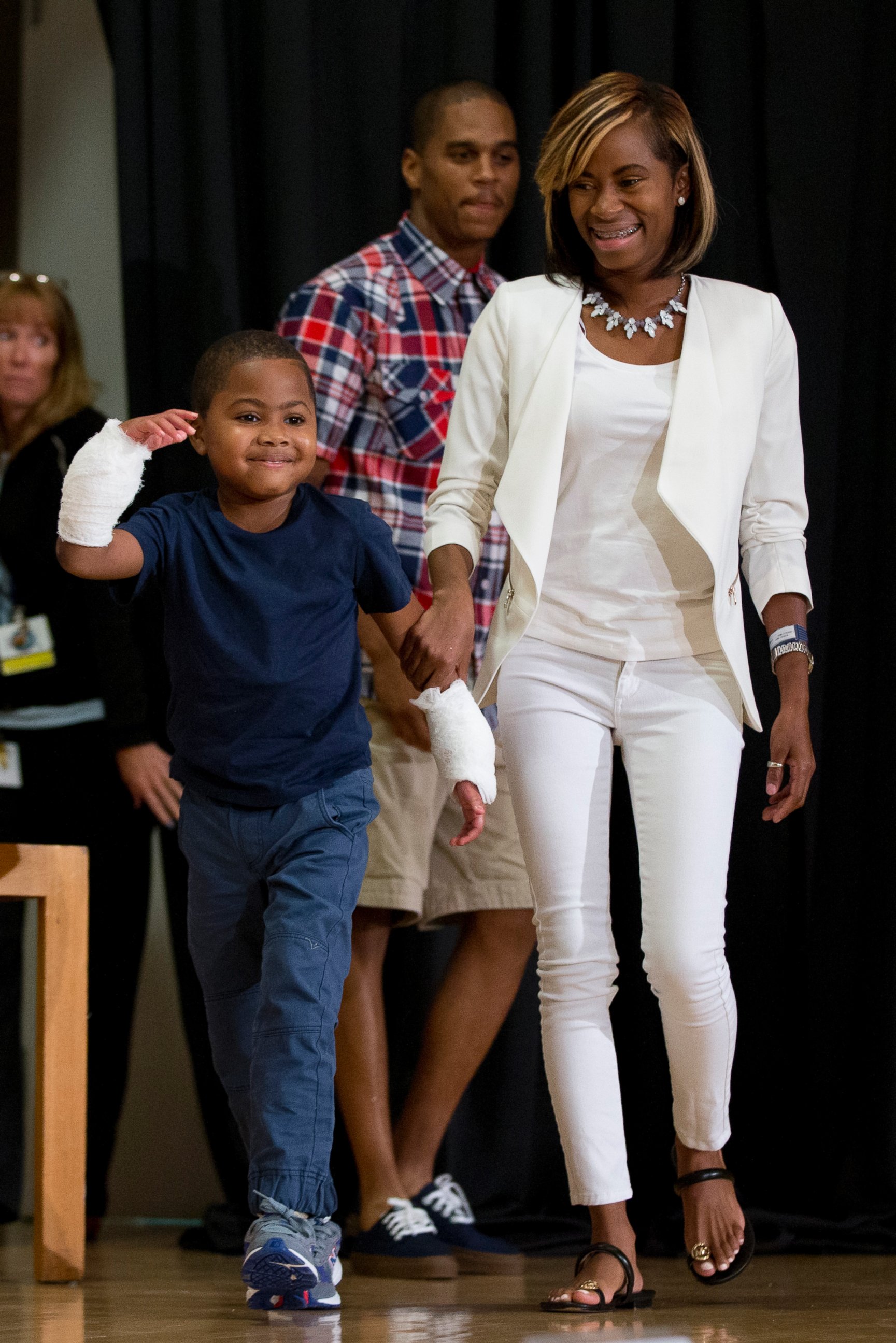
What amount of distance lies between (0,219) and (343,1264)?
2341 mm

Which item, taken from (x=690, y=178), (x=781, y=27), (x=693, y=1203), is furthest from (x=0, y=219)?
(x=693, y=1203)

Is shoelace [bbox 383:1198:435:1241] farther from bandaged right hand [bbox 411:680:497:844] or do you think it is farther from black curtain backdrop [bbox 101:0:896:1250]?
bandaged right hand [bbox 411:680:497:844]

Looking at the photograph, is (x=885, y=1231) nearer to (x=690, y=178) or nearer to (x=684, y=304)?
(x=684, y=304)

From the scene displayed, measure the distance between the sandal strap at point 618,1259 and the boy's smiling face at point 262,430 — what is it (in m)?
0.98

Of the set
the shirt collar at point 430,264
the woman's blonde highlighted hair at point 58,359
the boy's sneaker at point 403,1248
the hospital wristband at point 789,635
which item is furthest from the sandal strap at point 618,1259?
the woman's blonde highlighted hair at point 58,359

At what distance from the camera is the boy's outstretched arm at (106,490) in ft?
5.56

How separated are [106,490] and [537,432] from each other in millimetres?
540

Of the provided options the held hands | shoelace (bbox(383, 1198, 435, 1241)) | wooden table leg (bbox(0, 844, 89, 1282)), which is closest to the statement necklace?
the held hands

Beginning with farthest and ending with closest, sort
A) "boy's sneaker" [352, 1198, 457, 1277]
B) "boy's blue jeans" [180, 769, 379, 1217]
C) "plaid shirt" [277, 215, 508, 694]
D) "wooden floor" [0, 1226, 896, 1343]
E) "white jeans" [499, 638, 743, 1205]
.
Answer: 1. "plaid shirt" [277, 215, 508, 694]
2. "boy's sneaker" [352, 1198, 457, 1277]
3. "white jeans" [499, 638, 743, 1205]
4. "boy's blue jeans" [180, 769, 379, 1217]
5. "wooden floor" [0, 1226, 896, 1343]

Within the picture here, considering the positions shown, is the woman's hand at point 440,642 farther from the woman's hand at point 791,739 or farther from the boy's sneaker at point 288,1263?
the boy's sneaker at point 288,1263

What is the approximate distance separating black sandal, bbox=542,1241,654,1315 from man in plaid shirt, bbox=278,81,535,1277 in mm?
517

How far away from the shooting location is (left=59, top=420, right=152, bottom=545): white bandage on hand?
1.69 m

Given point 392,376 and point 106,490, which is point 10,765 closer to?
point 392,376

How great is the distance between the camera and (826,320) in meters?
2.63
